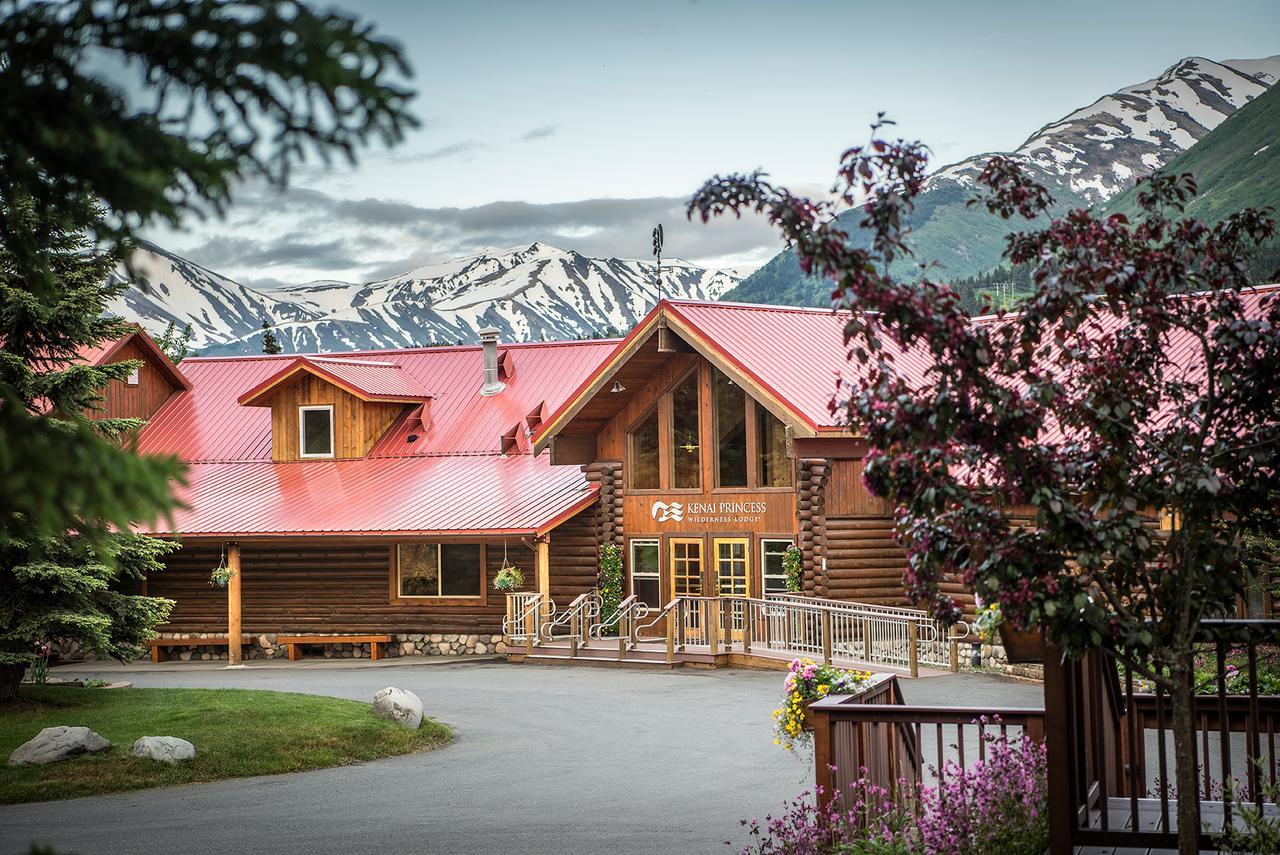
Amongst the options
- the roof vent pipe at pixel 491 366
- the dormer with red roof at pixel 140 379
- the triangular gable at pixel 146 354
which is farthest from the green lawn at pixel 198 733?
the roof vent pipe at pixel 491 366

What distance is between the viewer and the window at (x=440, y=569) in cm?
2944

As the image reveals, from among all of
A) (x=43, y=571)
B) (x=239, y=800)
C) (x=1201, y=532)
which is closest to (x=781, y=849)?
(x=1201, y=532)

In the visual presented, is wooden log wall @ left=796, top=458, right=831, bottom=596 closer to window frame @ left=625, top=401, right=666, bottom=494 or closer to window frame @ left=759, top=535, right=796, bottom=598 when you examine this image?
window frame @ left=759, top=535, right=796, bottom=598

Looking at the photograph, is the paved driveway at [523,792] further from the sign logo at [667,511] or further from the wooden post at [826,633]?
Answer: the sign logo at [667,511]

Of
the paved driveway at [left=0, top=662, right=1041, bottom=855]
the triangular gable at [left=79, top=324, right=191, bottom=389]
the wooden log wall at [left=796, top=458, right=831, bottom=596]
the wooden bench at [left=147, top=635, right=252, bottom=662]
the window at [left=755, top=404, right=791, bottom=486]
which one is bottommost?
the paved driveway at [left=0, top=662, right=1041, bottom=855]

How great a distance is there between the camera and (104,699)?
2028 centimetres

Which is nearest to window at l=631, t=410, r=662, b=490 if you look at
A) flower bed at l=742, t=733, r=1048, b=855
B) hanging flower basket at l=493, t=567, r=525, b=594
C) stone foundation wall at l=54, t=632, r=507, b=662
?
hanging flower basket at l=493, t=567, r=525, b=594

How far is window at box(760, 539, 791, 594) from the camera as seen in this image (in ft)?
89.0

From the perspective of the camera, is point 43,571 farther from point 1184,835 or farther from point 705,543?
point 1184,835

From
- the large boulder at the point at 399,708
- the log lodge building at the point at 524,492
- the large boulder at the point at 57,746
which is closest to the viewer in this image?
the large boulder at the point at 57,746

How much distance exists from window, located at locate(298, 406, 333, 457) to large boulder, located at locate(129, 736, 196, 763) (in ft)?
55.1

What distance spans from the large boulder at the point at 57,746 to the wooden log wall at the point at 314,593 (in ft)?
41.5

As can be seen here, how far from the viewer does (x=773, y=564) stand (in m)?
27.2

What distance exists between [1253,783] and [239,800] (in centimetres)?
1007
